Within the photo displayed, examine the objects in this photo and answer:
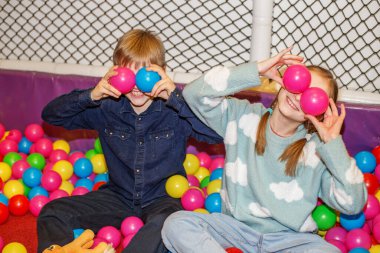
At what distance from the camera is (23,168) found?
225cm

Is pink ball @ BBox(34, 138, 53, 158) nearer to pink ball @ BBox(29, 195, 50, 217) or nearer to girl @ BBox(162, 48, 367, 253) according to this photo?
pink ball @ BBox(29, 195, 50, 217)

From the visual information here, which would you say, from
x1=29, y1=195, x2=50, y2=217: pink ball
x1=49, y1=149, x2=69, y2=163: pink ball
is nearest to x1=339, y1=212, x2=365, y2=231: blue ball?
x1=29, y1=195, x2=50, y2=217: pink ball

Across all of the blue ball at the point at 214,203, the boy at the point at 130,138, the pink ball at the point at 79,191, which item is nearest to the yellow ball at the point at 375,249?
the blue ball at the point at 214,203

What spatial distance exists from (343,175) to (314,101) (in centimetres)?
21

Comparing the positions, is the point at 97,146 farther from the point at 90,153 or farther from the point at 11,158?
the point at 11,158

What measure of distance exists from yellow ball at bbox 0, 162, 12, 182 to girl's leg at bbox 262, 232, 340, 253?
1184 millimetres

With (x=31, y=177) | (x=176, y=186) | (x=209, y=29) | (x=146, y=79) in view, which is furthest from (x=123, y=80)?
(x=209, y=29)

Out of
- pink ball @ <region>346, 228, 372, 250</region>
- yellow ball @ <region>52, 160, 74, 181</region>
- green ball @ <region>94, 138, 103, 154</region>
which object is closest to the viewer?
pink ball @ <region>346, 228, 372, 250</region>

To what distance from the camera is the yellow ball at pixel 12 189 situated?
2098mm

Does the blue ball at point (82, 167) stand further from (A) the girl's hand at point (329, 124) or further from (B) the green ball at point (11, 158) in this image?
(A) the girl's hand at point (329, 124)

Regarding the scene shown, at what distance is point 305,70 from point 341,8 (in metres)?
1.25

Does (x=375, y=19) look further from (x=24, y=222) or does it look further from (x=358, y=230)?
(x=24, y=222)

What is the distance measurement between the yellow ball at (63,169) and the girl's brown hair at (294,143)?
961 millimetres

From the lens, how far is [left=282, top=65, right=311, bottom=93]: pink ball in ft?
4.65
